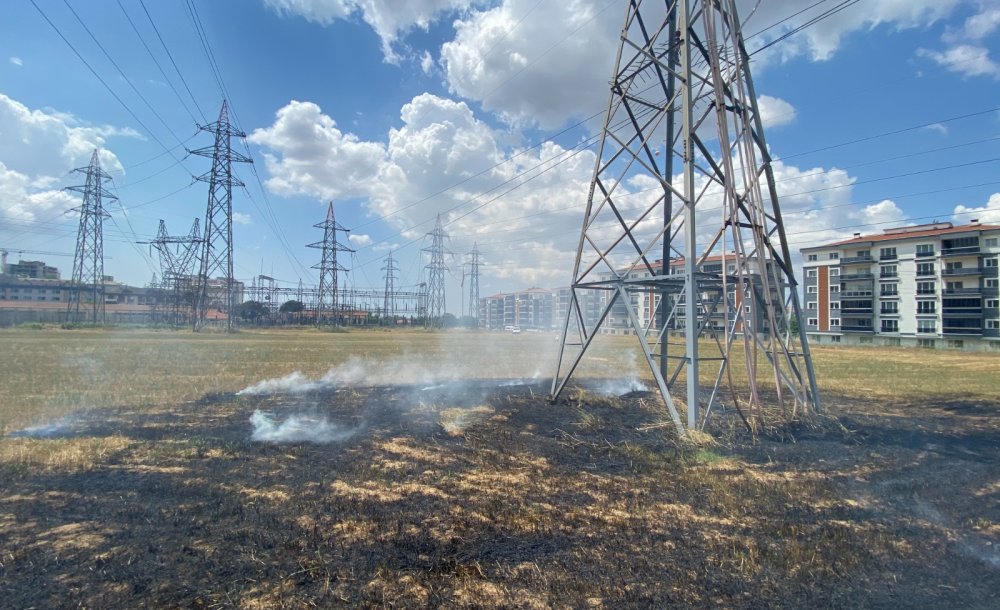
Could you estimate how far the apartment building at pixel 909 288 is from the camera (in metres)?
56.4

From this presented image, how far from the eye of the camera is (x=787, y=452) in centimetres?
766

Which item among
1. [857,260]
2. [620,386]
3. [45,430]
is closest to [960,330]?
[857,260]

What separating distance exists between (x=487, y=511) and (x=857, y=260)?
3114 inches

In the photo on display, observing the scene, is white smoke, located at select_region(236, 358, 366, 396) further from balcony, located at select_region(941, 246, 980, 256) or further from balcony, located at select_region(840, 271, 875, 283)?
balcony, located at select_region(840, 271, 875, 283)

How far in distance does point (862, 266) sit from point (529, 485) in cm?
7823

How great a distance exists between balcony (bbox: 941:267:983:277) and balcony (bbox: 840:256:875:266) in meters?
7.74

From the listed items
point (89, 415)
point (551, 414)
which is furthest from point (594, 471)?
point (89, 415)

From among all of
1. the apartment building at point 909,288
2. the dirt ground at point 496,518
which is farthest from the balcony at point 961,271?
the dirt ground at point 496,518

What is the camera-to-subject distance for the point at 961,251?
58.3 meters

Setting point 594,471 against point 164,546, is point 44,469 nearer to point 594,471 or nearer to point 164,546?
point 164,546

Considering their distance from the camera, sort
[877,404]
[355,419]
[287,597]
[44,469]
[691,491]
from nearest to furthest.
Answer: [287,597] < [691,491] < [44,469] < [355,419] < [877,404]

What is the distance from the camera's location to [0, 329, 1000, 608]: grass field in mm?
3715

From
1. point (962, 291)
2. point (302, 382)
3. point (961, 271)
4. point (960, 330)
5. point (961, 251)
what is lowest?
point (302, 382)

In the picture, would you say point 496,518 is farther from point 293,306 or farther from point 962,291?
point 293,306
